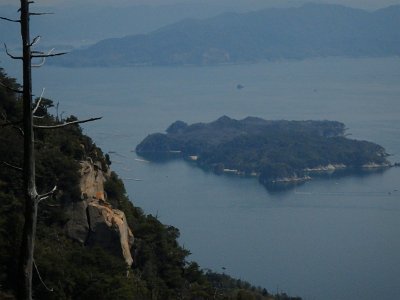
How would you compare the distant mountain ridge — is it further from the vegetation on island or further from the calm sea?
the vegetation on island

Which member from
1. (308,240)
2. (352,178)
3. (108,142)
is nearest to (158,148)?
(108,142)

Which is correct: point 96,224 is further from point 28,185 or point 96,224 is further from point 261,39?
point 261,39

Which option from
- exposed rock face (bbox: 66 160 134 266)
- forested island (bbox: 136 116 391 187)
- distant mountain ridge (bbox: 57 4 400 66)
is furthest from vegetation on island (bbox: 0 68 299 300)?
distant mountain ridge (bbox: 57 4 400 66)

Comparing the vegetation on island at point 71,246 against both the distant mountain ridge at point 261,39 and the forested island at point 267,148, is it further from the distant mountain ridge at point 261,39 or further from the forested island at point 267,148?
the distant mountain ridge at point 261,39

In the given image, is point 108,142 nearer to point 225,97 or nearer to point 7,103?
point 225,97

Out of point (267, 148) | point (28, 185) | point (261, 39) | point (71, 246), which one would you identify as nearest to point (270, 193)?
point (267, 148)
